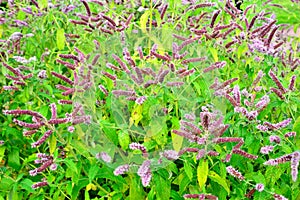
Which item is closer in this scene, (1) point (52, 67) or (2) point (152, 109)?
(2) point (152, 109)

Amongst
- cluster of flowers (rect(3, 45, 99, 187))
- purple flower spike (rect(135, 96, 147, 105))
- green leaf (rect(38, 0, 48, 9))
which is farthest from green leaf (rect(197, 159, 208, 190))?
green leaf (rect(38, 0, 48, 9))

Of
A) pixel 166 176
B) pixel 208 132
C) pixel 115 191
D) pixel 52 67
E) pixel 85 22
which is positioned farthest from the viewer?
pixel 52 67

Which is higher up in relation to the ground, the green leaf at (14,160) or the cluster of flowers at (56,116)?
the cluster of flowers at (56,116)

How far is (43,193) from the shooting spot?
7.99ft

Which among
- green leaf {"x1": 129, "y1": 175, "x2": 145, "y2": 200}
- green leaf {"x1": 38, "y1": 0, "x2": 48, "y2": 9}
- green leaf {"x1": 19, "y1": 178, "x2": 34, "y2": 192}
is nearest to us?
green leaf {"x1": 129, "y1": 175, "x2": 145, "y2": 200}

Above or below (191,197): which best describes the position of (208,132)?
above

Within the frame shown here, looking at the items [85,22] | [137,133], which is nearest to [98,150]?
[137,133]

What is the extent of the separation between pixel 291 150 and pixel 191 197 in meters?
0.46

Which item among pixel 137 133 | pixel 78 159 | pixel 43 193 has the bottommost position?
pixel 43 193

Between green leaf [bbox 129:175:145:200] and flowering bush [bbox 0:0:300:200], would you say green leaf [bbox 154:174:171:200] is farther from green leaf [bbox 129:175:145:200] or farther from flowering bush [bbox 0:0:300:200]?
green leaf [bbox 129:175:145:200]

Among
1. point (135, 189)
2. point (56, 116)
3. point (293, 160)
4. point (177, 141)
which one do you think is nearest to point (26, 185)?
point (56, 116)

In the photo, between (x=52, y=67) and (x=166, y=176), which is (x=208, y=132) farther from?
(x=52, y=67)

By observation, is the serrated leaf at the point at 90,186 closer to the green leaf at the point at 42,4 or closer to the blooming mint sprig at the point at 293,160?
the blooming mint sprig at the point at 293,160

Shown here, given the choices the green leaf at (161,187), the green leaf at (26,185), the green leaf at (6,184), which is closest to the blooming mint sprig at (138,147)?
the green leaf at (161,187)
